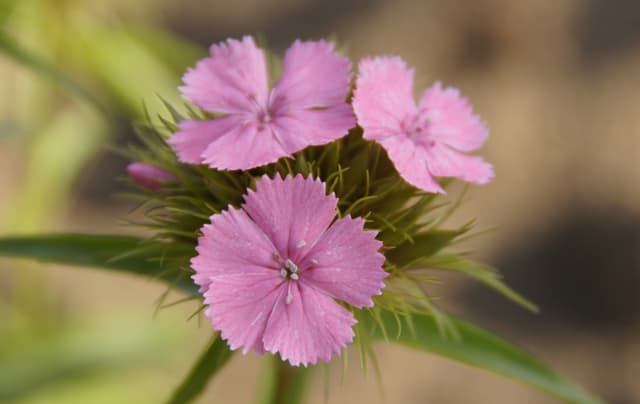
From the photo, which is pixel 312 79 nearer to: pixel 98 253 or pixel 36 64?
pixel 98 253

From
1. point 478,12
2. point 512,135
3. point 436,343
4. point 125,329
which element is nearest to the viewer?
point 436,343

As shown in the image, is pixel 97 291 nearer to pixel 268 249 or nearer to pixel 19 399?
pixel 19 399

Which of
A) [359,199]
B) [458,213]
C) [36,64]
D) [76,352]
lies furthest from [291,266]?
[458,213]

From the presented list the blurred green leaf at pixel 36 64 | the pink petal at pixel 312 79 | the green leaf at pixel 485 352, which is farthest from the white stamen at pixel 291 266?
the blurred green leaf at pixel 36 64

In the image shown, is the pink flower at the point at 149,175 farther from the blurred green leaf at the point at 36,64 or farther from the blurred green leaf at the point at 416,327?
the blurred green leaf at the point at 36,64

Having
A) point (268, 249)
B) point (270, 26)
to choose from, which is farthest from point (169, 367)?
point (268, 249)

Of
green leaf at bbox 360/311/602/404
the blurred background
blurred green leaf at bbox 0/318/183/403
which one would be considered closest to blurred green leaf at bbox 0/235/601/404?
green leaf at bbox 360/311/602/404
